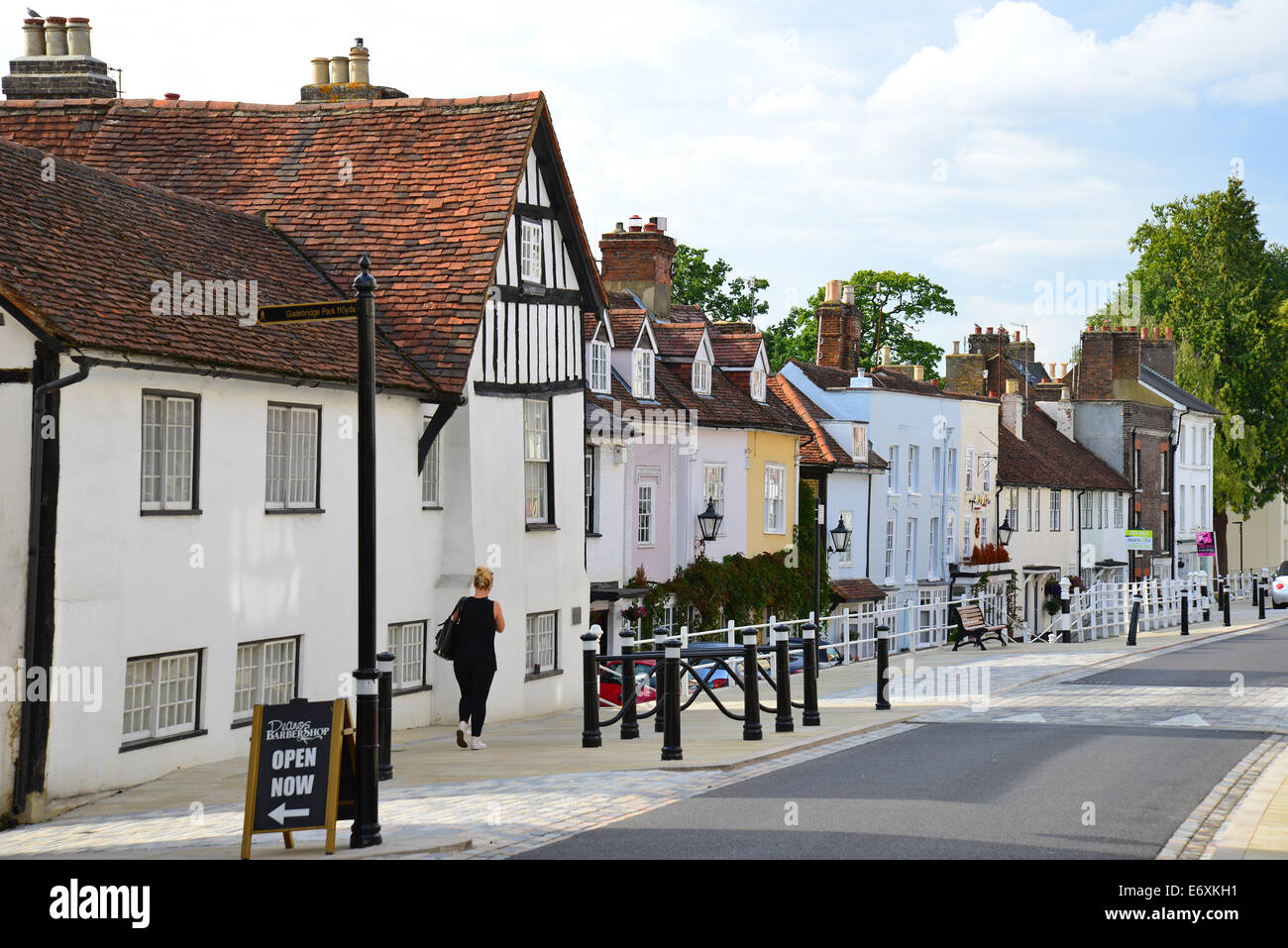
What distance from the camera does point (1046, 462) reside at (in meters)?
62.2

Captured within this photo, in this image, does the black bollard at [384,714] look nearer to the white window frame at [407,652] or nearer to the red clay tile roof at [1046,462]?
the white window frame at [407,652]

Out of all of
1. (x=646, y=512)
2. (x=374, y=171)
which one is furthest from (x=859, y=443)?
(x=374, y=171)

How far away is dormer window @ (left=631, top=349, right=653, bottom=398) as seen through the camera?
35.6m

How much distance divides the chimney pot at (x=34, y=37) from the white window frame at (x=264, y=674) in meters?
12.7

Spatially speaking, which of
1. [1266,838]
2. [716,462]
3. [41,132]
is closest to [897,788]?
[1266,838]

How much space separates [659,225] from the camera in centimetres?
4053

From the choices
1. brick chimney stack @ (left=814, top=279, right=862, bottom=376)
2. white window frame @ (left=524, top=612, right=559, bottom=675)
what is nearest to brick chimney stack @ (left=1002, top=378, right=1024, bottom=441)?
brick chimney stack @ (left=814, top=279, right=862, bottom=376)

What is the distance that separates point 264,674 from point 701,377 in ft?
78.1

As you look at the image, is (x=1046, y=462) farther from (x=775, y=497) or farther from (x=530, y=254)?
(x=530, y=254)

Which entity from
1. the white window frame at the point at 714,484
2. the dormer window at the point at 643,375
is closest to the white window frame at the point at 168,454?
the dormer window at the point at 643,375
